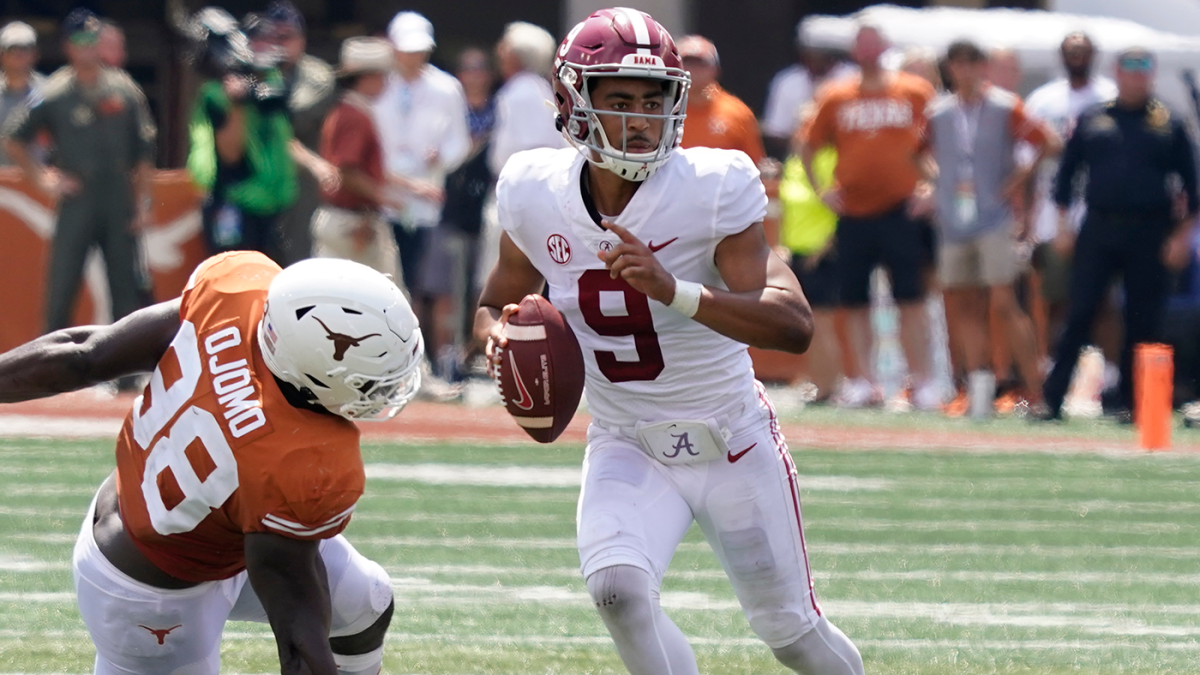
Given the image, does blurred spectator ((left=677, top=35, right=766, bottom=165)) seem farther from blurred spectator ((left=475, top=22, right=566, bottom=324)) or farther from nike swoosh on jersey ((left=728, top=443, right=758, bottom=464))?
nike swoosh on jersey ((left=728, top=443, right=758, bottom=464))

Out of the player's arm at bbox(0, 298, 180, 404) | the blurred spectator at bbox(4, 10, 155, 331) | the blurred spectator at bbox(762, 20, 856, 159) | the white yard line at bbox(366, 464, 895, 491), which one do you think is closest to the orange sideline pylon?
the white yard line at bbox(366, 464, 895, 491)

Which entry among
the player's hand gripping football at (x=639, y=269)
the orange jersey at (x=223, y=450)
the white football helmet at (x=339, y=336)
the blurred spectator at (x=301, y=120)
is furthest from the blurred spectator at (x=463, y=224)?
the white football helmet at (x=339, y=336)

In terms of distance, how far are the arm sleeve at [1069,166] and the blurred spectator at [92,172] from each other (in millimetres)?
4636

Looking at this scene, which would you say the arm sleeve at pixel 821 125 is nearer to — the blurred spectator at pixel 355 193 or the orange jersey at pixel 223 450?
the blurred spectator at pixel 355 193

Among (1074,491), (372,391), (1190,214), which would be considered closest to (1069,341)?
(1190,214)

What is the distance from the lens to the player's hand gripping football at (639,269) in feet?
12.6

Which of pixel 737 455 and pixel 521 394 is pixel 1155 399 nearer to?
pixel 737 455

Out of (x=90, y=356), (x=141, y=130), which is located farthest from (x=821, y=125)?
(x=90, y=356)

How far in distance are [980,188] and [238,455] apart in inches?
286

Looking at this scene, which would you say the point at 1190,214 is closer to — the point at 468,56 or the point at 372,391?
the point at 468,56

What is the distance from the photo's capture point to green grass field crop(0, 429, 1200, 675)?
16.4 ft

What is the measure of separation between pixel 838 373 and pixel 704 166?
673 cm

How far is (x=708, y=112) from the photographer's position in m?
9.91

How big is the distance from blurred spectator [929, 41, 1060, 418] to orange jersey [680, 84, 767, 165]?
1.04m
